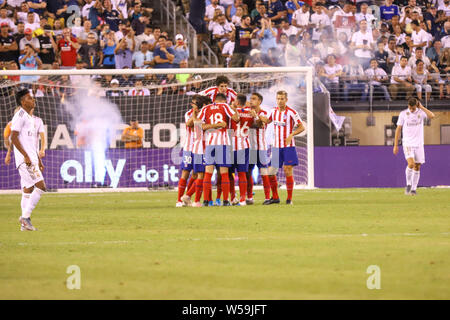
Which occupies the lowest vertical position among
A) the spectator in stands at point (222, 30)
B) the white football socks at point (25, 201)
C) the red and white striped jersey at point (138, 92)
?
the white football socks at point (25, 201)

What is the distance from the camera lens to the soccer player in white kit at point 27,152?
1181 centimetres

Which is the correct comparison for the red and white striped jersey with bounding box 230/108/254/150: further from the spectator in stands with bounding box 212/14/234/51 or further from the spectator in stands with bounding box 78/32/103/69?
the spectator in stands with bounding box 212/14/234/51

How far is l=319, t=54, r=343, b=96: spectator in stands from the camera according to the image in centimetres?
2461

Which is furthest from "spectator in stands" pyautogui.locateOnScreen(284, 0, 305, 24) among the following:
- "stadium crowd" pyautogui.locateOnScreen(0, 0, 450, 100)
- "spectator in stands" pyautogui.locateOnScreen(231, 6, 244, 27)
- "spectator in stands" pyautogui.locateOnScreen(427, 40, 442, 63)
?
"spectator in stands" pyautogui.locateOnScreen(427, 40, 442, 63)

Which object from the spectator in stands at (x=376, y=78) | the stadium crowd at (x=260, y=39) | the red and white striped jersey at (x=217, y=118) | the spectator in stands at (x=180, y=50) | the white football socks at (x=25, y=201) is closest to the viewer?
the white football socks at (x=25, y=201)

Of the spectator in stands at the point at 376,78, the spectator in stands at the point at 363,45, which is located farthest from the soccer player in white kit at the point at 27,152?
the spectator in stands at the point at 363,45

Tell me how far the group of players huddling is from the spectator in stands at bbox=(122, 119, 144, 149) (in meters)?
6.64

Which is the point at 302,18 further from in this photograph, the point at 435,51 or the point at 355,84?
the point at 435,51

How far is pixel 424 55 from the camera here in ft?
89.2

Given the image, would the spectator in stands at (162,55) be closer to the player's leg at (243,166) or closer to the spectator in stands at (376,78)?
the spectator in stands at (376,78)

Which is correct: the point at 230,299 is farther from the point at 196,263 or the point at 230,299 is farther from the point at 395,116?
the point at 395,116

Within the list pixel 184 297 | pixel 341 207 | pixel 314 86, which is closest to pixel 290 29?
pixel 314 86

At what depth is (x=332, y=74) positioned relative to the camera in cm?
2538

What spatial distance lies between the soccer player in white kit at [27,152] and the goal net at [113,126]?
35.5 ft
